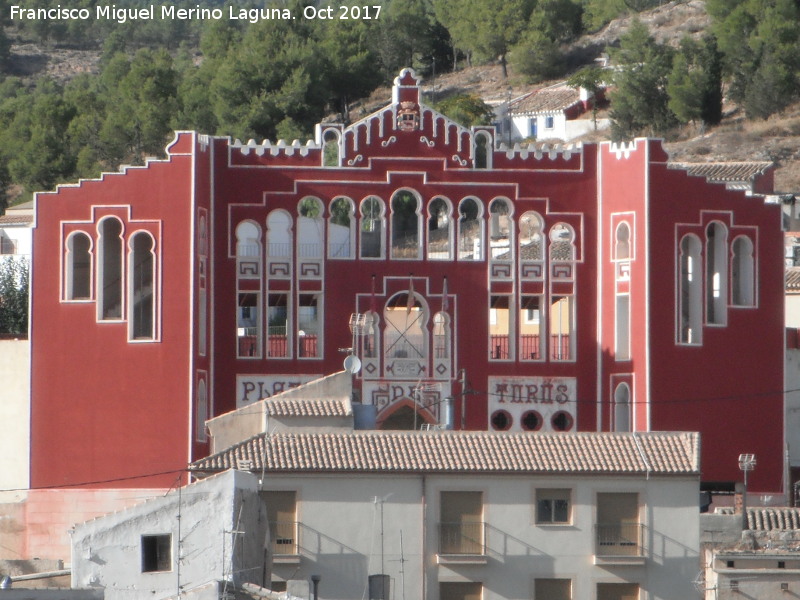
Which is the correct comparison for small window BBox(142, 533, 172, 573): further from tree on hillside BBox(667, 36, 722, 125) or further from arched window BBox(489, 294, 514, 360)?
tree on hillside BBox(667, 36, 722, 125)

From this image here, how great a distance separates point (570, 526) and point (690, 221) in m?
17.7

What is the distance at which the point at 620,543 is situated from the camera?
2306 inches

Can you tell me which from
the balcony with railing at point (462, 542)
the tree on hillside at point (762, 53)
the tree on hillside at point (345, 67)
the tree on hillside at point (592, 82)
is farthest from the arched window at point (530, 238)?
the tree on hillside at point (592, 82)

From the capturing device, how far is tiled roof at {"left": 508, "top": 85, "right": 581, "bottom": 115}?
140m

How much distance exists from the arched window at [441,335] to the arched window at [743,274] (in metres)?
8.69

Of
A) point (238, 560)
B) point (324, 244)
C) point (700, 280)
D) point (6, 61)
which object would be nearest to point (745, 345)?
point (700, 280)

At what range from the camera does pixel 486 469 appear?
5862cm

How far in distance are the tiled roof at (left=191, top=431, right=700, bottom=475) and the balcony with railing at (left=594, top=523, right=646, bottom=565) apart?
4.42 ft

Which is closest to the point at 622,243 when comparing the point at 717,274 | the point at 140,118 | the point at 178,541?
the point at 717,274

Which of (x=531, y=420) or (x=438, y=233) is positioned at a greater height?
(x=438, y=233)

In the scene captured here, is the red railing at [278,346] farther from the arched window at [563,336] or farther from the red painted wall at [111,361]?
the arched window at [563,336]

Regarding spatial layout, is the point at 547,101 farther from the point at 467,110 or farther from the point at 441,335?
the point at 441,335

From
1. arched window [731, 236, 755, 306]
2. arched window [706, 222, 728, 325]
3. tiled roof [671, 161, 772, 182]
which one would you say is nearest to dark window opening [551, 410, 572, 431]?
arched window [706, 222, 728, 325]

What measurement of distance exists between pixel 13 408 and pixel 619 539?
22505 millimetres
